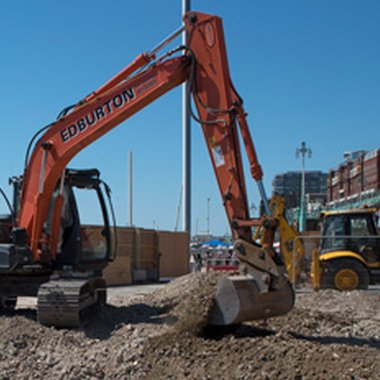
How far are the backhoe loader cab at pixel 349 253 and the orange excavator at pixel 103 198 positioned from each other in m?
6.66

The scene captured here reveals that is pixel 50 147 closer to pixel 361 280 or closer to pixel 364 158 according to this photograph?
pixel 361 280

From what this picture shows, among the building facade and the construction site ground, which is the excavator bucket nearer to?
the construction site ground

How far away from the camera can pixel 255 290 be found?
767 cm

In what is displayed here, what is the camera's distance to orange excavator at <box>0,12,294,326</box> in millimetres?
7770

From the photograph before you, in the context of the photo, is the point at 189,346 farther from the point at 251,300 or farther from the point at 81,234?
the point at 81,234

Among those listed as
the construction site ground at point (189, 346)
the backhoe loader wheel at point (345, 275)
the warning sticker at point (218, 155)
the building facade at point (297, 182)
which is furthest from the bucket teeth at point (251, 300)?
the building facade at point (297, 182)

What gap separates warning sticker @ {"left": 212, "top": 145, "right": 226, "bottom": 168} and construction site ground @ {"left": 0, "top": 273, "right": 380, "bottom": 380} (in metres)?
1.85

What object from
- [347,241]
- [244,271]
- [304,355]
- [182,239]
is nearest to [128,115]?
[244,271]

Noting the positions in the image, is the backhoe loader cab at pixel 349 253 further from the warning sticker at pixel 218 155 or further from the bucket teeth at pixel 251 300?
the bucket teeth at pixel 251 300

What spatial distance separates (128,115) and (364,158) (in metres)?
36.5

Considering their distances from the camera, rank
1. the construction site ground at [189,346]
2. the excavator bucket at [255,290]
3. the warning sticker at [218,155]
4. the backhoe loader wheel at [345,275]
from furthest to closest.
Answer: the backhoe loader wheel at [345,275] < the warning sticker at [218,155] < the excavator bucket at [255,290] < the construction site ground at [189,346]

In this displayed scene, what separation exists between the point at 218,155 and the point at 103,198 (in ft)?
9.56

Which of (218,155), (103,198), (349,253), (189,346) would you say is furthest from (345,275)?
(189,346)

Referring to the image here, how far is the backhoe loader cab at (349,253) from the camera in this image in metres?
15.1
